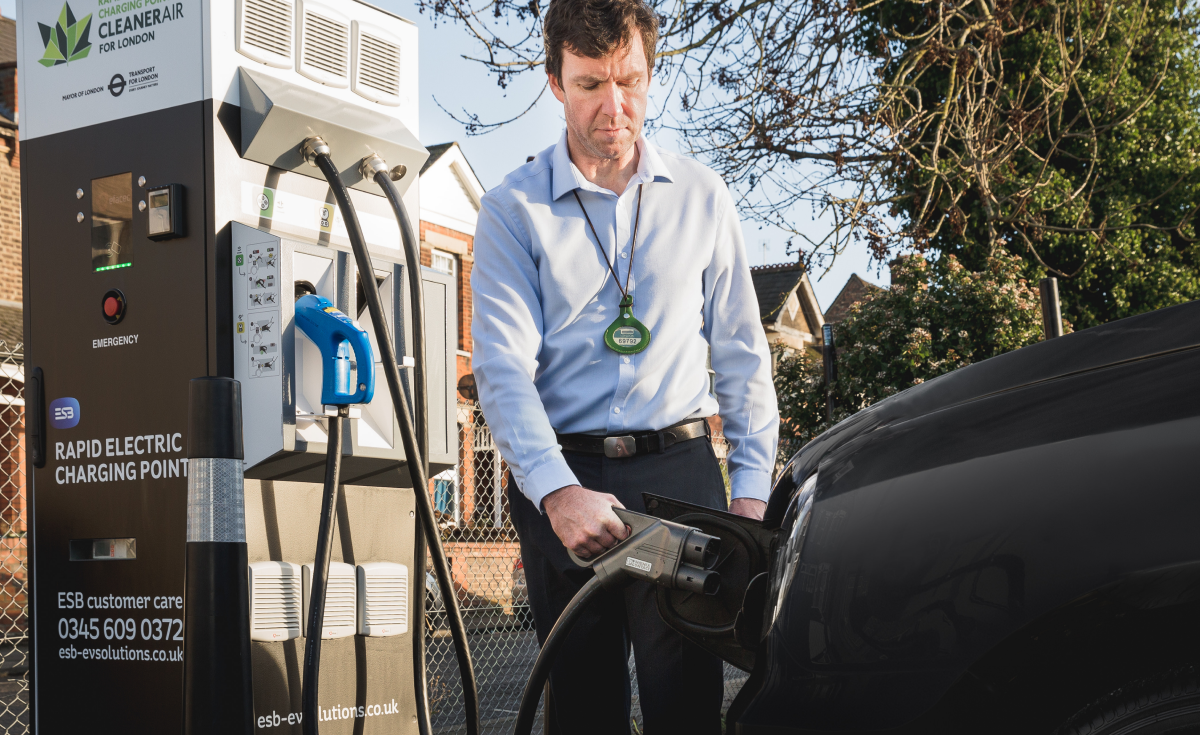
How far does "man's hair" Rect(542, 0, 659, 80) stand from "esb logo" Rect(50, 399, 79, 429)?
2096 millimetres

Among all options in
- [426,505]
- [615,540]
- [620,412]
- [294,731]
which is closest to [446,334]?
[426,505]

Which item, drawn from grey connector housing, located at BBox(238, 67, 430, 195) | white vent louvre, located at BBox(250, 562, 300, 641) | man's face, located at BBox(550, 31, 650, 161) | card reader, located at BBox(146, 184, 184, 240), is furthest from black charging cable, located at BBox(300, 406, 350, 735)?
man's face, located at BBox(550, 31, 650, 161)

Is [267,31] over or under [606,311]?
over

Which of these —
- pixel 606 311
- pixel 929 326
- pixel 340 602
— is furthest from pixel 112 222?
pixel 929 326

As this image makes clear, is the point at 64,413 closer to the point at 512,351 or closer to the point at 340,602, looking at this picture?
the point at 340,602

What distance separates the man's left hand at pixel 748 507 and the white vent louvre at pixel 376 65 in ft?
6.95

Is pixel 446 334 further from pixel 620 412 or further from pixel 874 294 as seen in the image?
pixel 874 294

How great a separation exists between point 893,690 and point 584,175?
1368 mm

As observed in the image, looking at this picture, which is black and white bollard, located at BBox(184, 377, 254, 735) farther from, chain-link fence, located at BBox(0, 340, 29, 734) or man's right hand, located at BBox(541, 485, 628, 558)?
chain-link fence, located at BBox(0, 340, 29, 734)

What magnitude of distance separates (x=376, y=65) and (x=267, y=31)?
463 mm

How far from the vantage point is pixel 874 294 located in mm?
12203

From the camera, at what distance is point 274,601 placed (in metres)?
3.28

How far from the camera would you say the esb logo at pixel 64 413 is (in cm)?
344

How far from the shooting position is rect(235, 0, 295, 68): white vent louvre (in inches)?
131
